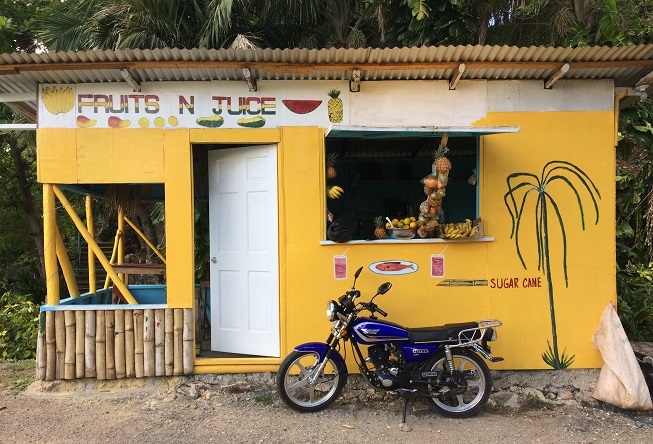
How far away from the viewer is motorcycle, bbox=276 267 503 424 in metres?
4.15

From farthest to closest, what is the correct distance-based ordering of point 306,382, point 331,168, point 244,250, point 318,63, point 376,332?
point 244,250 < point 331,168 < point 318,63 < point 306,382 < point 376,332

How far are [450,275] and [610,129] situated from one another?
2166mm

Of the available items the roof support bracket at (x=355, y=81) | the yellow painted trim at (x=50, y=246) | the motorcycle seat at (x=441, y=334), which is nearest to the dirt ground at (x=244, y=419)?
the motorcycle seat at (x=441, y=334)

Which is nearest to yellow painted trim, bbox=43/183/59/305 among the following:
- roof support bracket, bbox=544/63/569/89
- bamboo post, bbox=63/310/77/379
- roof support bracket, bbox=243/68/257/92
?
bamboo post, bbox=63/310/77/379

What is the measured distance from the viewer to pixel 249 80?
4.63m

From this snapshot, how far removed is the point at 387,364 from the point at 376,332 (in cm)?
31

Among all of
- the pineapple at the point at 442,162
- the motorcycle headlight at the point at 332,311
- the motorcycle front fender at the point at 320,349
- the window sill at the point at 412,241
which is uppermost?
the pineapple at the point at 442,162

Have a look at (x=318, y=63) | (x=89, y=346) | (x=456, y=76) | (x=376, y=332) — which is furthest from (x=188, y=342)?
(x=456, y=76)

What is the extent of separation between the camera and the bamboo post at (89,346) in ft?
15.6

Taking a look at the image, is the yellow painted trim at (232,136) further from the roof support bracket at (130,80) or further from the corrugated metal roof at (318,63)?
the roof support bracket at (130,80)

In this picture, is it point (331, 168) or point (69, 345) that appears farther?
point (331, 168)

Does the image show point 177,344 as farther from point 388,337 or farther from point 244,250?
point 388,337

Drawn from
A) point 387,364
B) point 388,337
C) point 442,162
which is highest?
point 442,162

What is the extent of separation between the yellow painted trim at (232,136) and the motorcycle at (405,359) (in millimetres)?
1746
